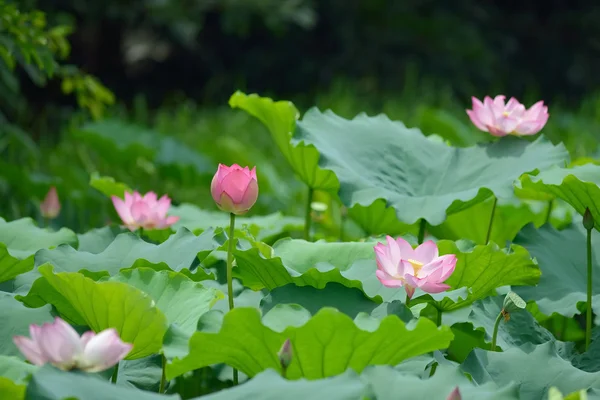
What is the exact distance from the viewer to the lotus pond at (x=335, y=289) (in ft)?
2.98

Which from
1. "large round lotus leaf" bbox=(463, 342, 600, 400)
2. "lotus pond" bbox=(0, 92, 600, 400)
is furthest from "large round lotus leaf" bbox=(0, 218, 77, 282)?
"large round lotus leaf" bbox=(463, 342, 600, 400)

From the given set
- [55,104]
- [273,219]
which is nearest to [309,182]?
[273,219]

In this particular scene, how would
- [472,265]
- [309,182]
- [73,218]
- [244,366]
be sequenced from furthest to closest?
[73,218] → [309,182] → [472,265] → [244,366]

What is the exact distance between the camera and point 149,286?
1136 millimetres

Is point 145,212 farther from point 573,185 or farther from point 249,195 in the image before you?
point 573,185

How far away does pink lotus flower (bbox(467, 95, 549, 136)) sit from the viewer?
5.21 feet

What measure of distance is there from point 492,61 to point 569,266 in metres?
4.70

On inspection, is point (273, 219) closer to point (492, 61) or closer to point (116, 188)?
point (116, 188)

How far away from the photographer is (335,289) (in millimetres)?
1160

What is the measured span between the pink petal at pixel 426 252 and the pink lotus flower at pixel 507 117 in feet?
1.65

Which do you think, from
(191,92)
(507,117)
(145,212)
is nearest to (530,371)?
(507,117)

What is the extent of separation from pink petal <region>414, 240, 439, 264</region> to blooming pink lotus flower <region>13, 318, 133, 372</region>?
0.47 meters

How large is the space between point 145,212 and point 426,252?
1.99 feet

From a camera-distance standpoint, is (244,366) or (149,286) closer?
(244,366)
